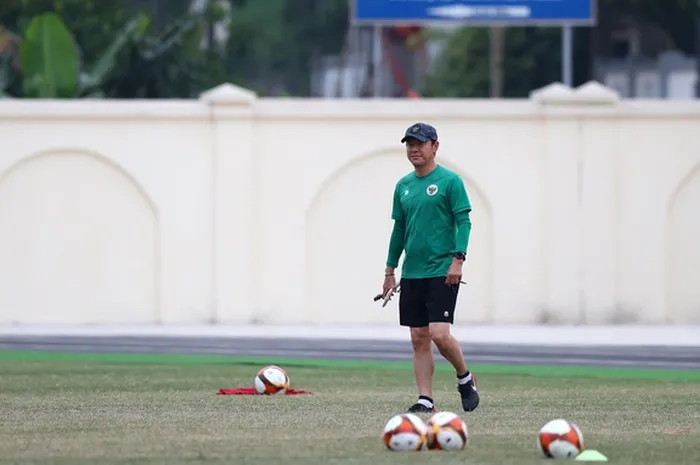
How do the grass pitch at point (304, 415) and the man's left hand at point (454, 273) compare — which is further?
the man's left hand at point (454, 273)

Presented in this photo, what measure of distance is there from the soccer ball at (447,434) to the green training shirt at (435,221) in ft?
7.16

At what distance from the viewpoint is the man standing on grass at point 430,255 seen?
448 inches

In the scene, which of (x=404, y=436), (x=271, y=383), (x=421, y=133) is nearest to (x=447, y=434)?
(x=404, y=436)

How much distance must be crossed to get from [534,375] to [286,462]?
7534mm

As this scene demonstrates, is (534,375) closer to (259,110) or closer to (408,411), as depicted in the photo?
(408,411)

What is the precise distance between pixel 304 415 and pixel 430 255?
4.56 ft

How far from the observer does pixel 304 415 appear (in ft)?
37.4

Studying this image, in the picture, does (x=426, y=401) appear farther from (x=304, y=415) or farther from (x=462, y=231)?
(x=462, y=231)

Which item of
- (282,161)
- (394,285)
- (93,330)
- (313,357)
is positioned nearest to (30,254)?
(93,330)

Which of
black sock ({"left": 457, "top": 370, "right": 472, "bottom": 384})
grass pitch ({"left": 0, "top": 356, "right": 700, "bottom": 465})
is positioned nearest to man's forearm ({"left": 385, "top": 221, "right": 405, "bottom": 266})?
black sock ({"left": 457, "top": 370, "right": 472, "bottom": 384})

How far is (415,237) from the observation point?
11.5m

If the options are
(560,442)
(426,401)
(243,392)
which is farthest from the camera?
(243,392)

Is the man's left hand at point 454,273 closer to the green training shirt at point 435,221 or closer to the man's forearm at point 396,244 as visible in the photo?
the green training shirt at point 435,221

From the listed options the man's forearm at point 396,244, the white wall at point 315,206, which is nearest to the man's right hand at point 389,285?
the man's forearm at point 396,244
